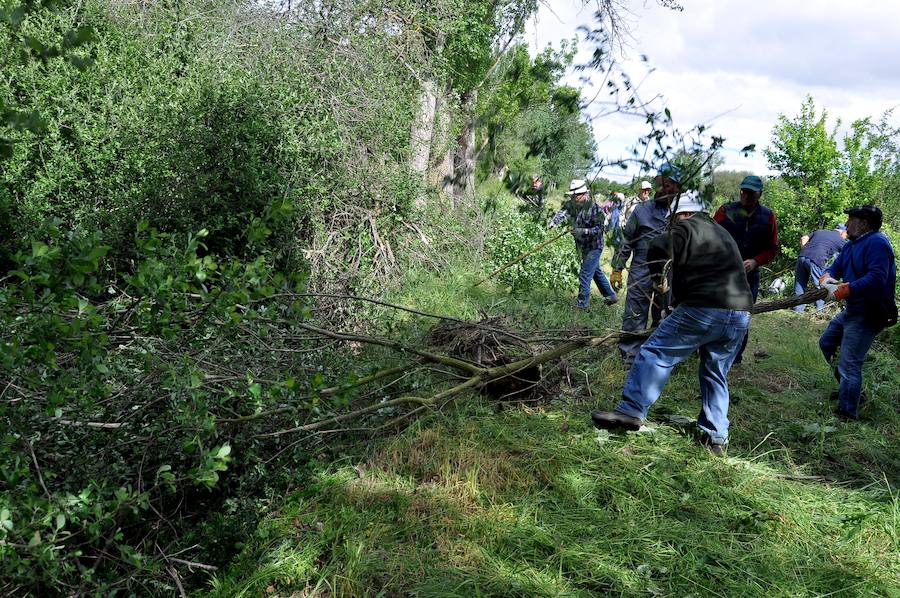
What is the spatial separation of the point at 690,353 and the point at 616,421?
0.69m

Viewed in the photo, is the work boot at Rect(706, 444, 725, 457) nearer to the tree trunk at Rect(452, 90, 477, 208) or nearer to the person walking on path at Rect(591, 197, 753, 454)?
the person walking on path at Rect(591, 197, 753, 454)

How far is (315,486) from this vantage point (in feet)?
12.8

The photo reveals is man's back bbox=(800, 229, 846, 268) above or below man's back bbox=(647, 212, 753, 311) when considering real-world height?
above

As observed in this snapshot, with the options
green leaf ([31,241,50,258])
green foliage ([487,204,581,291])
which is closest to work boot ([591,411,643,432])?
green leaf ([31,241,50,258])

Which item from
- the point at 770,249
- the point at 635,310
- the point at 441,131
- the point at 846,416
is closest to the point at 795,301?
the point at 770,249

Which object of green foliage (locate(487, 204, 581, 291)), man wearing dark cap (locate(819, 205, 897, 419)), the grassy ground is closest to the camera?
the grassy ground

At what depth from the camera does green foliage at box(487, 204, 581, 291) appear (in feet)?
30.5

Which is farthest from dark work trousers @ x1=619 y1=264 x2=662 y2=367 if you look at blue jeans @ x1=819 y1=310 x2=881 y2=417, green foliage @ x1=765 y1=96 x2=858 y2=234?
green foliage @ x1=765 y1=96 x2=858 y2=234

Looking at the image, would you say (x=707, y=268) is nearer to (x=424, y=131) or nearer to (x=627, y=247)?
(x=627, y=247)

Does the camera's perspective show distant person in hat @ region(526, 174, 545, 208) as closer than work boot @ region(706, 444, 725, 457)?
Yes

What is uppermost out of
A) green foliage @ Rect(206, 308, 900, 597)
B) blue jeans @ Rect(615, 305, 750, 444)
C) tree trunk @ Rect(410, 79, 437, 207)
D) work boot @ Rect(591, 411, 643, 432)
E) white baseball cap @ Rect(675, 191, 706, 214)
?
tree trunk @ Rect(410, 79, 437, 207)

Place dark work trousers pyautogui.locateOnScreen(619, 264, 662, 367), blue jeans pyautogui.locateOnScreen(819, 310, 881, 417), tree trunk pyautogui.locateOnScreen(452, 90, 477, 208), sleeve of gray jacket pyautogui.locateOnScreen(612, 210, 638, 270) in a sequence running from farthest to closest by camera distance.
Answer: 1. tree trunk pyautogui.locateOnScreen(452, 90, 477, 208)
2. dark work trousers pyautogui.locateOnScreen(619, 264, 662, 367)
3. sleeve of gray jacket pyautogui.locateOnScreen(612, 210, 638, 270)
4. blue jeans pyautogui.locateOnScreen(819, 310, 881, 417)

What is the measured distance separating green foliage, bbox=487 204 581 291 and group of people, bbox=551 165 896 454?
2.84m

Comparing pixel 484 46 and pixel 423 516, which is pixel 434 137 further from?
pixel 423 516
